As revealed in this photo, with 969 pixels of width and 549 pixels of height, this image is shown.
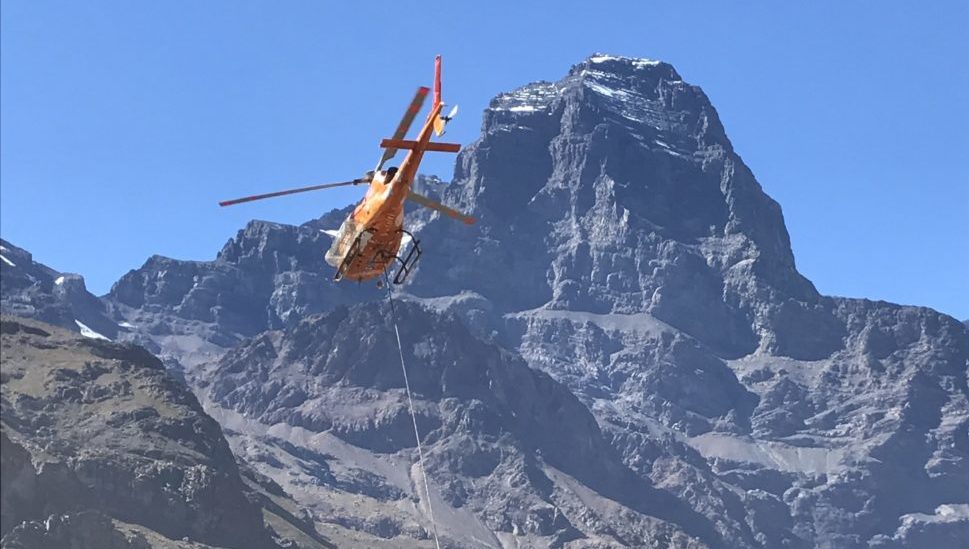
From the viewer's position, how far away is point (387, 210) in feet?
359

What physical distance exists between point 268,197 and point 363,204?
10336mm

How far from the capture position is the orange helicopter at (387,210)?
106 meters

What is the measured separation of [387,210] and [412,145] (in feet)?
20.0

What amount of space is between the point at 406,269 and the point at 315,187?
8.93 meters

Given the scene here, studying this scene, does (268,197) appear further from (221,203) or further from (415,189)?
(415,189)

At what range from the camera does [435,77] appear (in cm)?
10856

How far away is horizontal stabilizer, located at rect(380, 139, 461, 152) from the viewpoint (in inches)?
3954

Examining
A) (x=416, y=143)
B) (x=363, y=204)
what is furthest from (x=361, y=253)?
(x=416, y=143)

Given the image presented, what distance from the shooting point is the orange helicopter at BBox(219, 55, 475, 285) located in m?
106

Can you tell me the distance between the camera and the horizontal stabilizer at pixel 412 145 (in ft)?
330

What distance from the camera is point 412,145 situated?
10506 cm

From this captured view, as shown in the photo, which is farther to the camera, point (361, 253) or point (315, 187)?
point (361, 253)

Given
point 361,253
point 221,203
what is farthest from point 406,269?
point 221,203

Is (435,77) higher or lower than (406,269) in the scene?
higher
